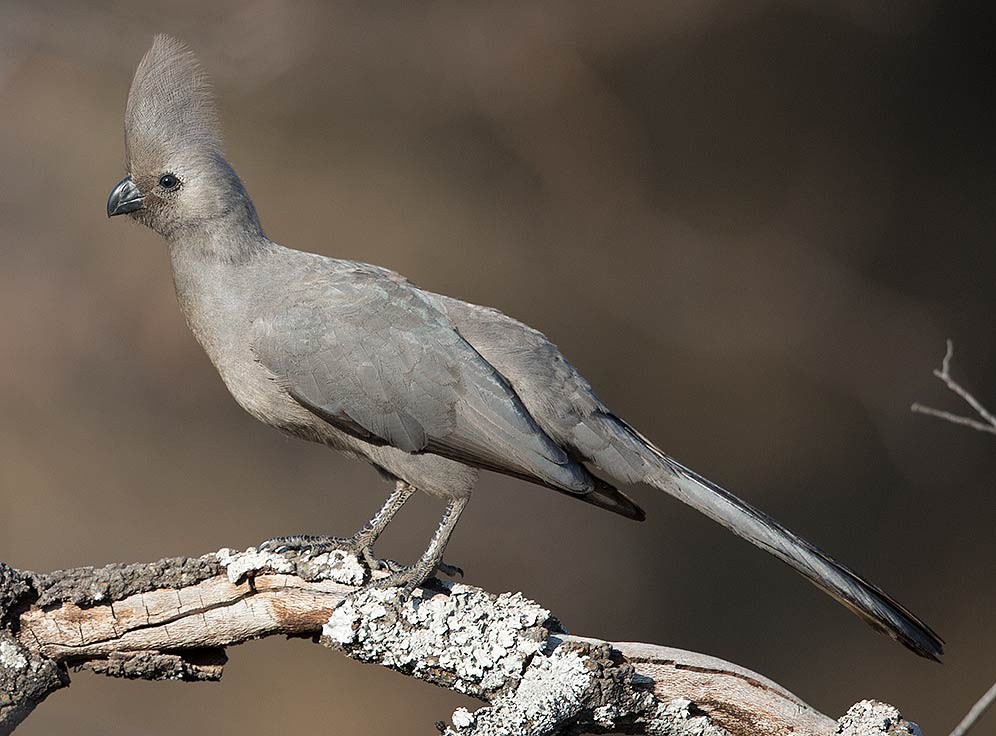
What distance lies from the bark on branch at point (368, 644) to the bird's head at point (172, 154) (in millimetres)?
1166

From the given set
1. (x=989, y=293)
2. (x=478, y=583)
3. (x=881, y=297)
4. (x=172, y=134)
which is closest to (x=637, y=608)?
(x=478, y=583)

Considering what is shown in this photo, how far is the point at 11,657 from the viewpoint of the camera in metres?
3.07

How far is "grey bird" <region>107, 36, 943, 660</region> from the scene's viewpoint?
11.4 ft

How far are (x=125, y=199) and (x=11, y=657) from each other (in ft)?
4.80

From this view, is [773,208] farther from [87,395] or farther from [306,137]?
[87,395]

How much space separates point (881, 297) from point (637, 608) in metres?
2.51

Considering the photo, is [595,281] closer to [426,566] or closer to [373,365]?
[373,365]

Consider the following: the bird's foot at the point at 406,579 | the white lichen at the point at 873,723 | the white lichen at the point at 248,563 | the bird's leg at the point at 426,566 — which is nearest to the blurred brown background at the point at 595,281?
the bird's leg at the point at 426,566

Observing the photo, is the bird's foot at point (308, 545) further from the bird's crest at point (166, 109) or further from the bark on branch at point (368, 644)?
the bird's crest at point (166, 109)

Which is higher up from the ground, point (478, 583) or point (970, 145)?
point (970, 145)

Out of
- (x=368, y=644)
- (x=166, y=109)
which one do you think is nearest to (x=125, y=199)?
(x=166, y=109)

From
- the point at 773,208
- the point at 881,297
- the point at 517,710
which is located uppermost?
the point at 773,208

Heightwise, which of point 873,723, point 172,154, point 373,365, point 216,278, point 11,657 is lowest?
point 11,657

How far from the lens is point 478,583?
21.6ft
